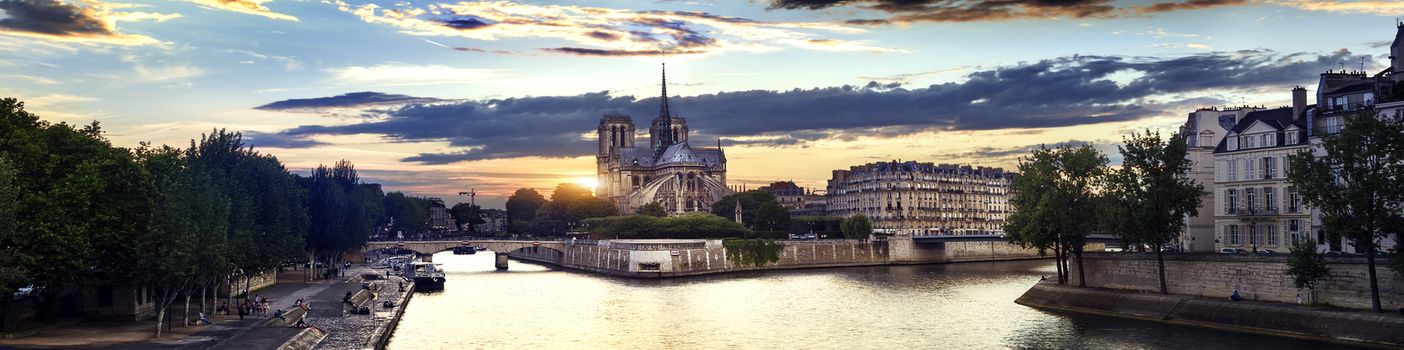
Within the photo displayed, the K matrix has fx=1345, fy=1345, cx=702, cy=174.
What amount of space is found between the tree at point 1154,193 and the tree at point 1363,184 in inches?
403

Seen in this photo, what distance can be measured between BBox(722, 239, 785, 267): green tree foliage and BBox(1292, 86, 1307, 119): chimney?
6603 centimetres

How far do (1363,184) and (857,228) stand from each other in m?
91.8

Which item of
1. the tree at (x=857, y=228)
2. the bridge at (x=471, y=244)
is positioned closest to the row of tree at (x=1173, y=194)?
the tree at (x=857, y=228)

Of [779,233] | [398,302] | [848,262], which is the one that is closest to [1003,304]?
[398,302]

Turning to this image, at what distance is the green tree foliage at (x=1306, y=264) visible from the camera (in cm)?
4984

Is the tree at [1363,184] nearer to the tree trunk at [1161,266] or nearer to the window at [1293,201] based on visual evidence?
the tree trunk at [1161,266]

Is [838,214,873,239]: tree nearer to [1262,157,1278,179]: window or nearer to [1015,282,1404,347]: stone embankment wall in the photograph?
[1015,282,1404,347]: stone embankment wall

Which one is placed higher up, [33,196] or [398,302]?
[33,196]

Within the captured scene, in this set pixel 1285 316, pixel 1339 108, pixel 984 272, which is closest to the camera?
pixel 1285 316

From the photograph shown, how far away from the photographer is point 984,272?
11594 cm

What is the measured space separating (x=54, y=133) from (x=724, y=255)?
7652 cm

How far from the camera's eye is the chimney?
211 feet

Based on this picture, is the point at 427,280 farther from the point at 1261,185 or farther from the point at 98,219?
the point at 1261,185

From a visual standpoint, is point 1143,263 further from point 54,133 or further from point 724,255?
point 724,255
